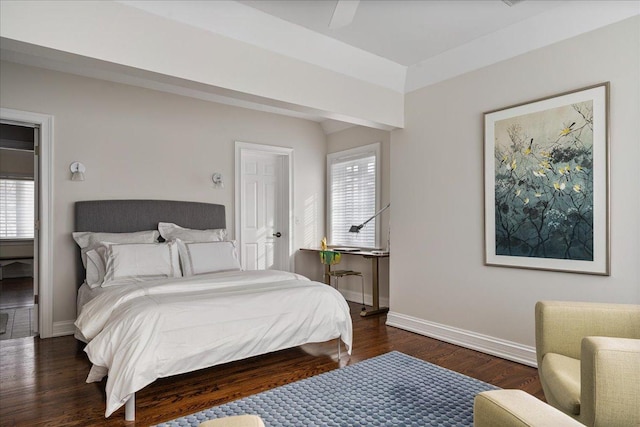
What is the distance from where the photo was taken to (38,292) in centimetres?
400

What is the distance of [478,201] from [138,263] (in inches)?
124

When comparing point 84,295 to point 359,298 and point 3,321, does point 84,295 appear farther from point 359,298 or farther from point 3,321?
point 359,298

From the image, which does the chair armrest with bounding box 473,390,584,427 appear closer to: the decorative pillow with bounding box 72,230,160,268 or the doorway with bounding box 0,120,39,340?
the decorative pillow with bounding box 72,230,160,268

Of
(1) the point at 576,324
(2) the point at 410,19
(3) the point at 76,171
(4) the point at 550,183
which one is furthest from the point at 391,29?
(3) the point at 76,171

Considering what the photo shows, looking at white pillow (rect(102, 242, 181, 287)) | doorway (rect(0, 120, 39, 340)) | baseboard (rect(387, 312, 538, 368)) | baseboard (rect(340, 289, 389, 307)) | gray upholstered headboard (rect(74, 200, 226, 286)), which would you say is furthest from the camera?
doorway (rect(0, 120, 39, 340))

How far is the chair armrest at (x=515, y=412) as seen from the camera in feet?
3.73

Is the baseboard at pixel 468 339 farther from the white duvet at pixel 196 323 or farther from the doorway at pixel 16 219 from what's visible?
the doorway at pixel 16 219

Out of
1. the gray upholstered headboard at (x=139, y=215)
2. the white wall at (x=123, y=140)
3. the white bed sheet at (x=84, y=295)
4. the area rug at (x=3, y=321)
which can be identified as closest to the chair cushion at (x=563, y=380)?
the white bed sheet at (x=84, y=295)

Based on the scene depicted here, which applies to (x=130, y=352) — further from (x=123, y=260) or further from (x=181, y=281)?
(x=123, y=260)

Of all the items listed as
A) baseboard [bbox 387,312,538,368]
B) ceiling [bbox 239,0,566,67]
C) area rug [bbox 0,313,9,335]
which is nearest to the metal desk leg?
baseboard [bbox 387,312,538,368]

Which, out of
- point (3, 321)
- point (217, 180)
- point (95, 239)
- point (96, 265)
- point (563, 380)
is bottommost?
point (3, 321)

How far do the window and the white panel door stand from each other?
0.76m

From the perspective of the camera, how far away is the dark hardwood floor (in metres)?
2.41

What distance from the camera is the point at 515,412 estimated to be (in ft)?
3.94
